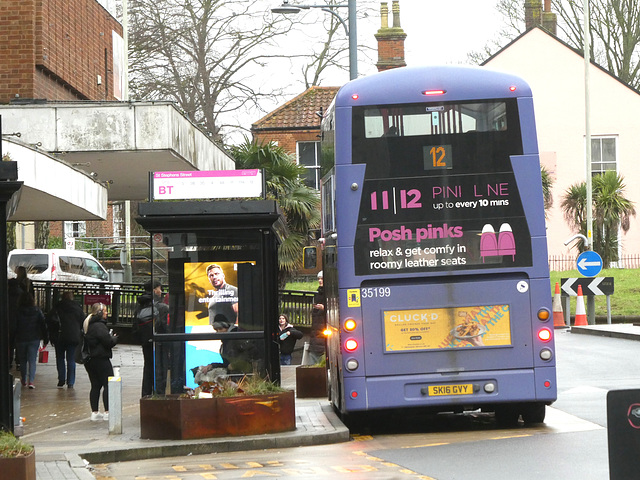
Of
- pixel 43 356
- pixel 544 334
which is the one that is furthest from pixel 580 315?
pixel 544 334

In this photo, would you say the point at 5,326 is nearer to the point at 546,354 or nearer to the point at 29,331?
the point at 546,354

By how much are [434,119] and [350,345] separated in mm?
2760

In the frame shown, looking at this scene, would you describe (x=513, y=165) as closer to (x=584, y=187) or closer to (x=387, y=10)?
(x=584, y=187)

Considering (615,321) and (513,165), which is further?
(615,321)

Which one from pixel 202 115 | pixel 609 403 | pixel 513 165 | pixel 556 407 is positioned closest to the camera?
pixel 609 403

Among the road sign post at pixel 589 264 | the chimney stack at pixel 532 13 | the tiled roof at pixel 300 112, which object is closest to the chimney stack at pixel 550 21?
the chimney stack at pixel 532 13

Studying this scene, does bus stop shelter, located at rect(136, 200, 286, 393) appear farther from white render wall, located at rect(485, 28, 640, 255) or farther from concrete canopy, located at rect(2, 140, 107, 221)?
white render wall, located at rect(485, 28, 640, 255)

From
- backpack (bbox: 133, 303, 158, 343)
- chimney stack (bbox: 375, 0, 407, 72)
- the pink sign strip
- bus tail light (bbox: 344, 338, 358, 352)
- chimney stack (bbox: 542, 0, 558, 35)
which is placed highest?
chimney stack (bbox: 542, 0, 558, 35)

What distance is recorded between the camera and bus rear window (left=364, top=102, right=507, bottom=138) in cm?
1308

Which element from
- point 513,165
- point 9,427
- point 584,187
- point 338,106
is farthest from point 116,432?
point 584,187

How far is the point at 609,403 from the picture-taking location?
626 centimetres

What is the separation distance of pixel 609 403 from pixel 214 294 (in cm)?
844

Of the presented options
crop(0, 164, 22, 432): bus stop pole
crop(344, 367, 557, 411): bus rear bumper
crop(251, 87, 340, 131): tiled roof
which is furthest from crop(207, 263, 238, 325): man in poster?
crop(251, 87, 340, 131): tiled roof

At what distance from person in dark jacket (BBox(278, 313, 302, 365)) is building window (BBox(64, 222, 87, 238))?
1163 inches
